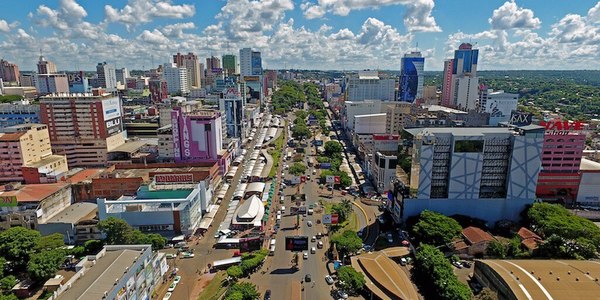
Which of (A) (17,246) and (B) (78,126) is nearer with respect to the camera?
(A) (17,246)

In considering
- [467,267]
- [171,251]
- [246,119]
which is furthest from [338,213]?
[246,119]

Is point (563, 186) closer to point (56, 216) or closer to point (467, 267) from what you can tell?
point (467, 267)

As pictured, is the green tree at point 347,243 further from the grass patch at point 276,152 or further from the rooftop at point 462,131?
the grass patch at point 276,152

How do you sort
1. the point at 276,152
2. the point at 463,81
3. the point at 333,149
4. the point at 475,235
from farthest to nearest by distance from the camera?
the point at 463,81, the point at 276,152, the point at 333,149, the point at 475,235

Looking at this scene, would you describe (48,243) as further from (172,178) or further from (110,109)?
(110,109)

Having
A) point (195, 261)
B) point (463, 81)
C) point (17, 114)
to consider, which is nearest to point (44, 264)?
point (195, 261)

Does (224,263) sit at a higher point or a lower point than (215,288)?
higher
